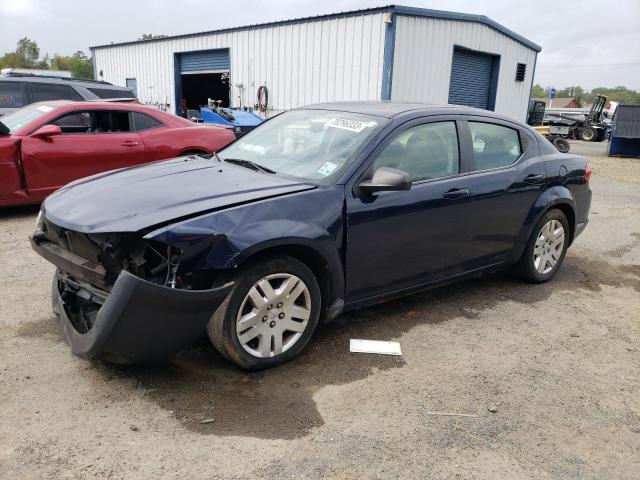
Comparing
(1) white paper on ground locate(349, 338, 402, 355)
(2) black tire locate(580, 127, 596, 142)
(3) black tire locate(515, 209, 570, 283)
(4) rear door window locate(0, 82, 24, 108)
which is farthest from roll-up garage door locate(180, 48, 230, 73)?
(2) black tire locate(580, 127, 596, 142)

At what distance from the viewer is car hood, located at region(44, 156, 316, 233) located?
9.47 ft

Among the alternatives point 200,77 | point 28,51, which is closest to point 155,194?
point 200,77

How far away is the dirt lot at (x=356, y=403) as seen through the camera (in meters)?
2.50

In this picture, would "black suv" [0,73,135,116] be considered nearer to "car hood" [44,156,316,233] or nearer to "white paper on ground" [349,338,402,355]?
"car hood" [44,156,316,233]

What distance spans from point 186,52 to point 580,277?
1657cm

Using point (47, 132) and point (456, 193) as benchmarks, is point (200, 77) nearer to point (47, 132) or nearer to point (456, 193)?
point (47, 132)

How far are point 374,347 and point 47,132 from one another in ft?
16.1

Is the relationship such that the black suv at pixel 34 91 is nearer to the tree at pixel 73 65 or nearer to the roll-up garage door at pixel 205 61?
the roll-up garage door at pixel 205 61

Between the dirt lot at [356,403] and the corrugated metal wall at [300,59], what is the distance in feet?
32.2

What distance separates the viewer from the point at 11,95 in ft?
31.2

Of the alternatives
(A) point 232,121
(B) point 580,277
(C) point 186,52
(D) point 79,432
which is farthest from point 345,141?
(C) point 186,52

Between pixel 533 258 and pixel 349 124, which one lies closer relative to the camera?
pixel 349 124

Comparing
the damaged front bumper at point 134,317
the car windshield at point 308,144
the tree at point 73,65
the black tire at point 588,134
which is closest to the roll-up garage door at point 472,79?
the car windshield at point 308,144

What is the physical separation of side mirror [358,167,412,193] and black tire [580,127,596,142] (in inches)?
1189
